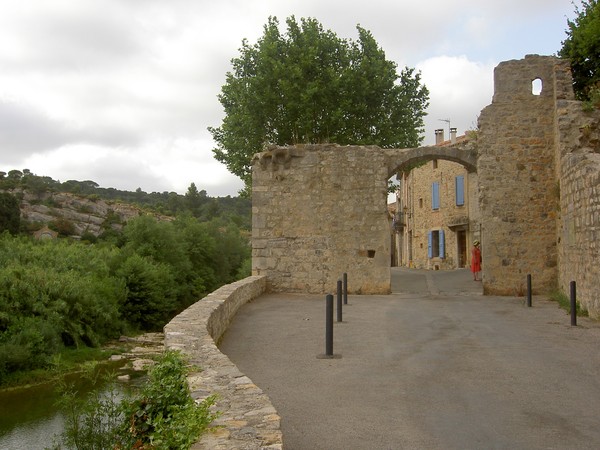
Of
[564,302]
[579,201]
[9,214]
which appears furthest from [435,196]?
[9,214]

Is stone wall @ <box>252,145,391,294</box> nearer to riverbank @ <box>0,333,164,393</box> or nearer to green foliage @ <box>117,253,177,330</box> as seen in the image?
riverbank @ <box>0,333,164,393</box>

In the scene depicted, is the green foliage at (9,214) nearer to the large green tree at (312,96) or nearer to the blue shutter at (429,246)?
the large green tree at (312,96)

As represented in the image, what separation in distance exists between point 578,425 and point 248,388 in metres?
2.56

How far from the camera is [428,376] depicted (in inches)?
244

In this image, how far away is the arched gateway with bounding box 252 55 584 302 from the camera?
13.9 m

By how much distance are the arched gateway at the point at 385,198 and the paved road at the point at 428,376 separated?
113 inches

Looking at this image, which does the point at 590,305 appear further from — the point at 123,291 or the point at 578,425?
the point at 123,291

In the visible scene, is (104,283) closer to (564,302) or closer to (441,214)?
(441,214)

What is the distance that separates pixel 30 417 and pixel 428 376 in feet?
32.1

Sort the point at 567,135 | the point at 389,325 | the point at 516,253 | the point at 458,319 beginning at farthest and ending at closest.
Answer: the point at 516,253, the point at 567,135, the point at 458,319, the point at 389,325

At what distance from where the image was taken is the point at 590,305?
9.91 m

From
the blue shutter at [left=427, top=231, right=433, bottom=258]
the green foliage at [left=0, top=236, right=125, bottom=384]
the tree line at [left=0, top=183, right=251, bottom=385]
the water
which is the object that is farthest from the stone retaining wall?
the blue shutter at [left=427, top=231, right=433, bottom=258]

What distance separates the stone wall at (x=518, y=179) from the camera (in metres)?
13.9

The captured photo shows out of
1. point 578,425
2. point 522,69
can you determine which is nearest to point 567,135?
point 522,69
